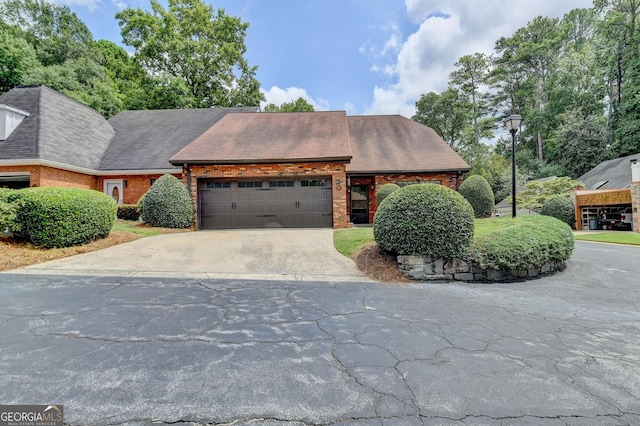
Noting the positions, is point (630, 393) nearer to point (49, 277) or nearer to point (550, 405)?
point (550, 405)

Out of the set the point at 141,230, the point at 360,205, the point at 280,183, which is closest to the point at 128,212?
the point at 141,230

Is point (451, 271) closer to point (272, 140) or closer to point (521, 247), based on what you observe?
point (521, 247)

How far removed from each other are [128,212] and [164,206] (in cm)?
337

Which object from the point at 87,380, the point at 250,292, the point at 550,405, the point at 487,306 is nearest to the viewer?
the point at 550,405

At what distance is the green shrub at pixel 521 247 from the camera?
18.6 feet

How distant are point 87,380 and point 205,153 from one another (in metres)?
11.2

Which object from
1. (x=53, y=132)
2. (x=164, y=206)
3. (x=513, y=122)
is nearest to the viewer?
(x=513, y=122)

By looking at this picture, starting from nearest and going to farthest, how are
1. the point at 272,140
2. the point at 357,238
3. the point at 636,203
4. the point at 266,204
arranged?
the point at 357,238, the point at 266,204, the point at 636,203, the point at 272,140

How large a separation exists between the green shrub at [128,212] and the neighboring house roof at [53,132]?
9.17 ft

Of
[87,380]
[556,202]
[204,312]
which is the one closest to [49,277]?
[204,312]

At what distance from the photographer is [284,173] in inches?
472

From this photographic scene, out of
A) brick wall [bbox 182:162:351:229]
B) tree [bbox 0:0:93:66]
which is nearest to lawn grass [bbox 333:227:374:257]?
brick wall [bbox 182:162:351:229]

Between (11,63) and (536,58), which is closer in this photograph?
(11,63)

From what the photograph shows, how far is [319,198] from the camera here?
40.0 ft
